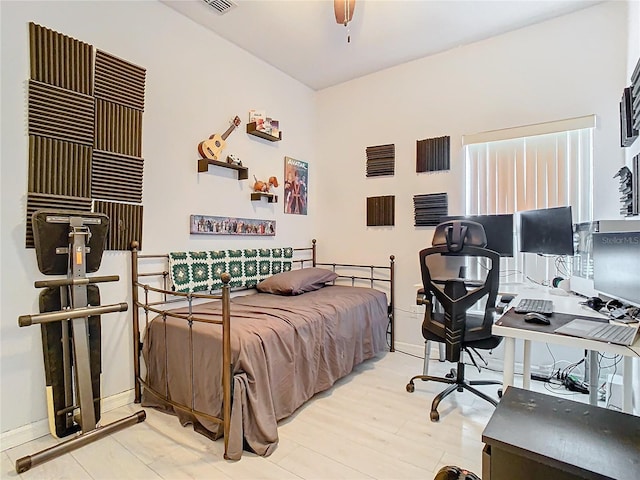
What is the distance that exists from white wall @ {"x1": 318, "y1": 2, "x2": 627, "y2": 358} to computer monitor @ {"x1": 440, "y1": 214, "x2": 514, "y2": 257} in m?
0.41

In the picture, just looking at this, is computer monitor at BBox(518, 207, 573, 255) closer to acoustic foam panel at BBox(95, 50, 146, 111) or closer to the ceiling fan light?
the ceiling fan light

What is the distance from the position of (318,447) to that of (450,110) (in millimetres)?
3155

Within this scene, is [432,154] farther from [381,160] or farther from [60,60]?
[60,60]

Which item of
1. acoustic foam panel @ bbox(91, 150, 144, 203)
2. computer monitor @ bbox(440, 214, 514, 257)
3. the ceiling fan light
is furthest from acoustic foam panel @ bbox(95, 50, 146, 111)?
computer monitor @ bbox(440, 214, 514, 257)

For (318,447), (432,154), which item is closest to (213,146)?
(432,154)

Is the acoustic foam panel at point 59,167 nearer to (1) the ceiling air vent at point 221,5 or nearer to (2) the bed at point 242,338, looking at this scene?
(2) the bed at point 242,338

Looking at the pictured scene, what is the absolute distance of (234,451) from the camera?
1841 millimetres

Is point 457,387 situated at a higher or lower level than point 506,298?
lower

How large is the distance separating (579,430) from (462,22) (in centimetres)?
315

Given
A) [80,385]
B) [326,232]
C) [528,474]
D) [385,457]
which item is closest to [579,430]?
[528,474]

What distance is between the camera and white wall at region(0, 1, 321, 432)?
197 cm

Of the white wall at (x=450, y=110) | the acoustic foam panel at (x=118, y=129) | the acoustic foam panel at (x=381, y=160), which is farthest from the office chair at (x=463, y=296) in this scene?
the acoustic foam panel at (x=118, y=129)

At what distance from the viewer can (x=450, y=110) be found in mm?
3436

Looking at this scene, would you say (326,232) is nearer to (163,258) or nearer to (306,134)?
(306,134)
